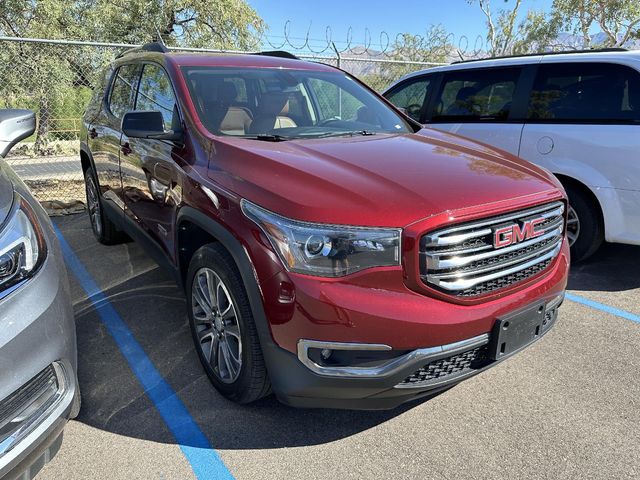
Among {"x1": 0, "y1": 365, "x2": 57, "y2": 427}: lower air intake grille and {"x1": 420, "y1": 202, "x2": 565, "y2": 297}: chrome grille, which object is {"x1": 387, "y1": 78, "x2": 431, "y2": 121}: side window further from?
{"x1": 0, "y1": 365, "x2": 57, "y2": 427}: lower air intake grille

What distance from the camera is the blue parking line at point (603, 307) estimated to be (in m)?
3.60

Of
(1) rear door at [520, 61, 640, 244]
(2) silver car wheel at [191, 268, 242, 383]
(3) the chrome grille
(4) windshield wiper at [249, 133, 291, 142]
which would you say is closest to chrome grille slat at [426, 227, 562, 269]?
(3) the chrome grille

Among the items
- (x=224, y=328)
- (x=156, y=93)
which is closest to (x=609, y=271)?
(x=224, y=328)

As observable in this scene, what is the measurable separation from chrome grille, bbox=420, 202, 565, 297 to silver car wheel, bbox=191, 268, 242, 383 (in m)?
0.97

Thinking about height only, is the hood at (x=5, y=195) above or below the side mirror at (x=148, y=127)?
below

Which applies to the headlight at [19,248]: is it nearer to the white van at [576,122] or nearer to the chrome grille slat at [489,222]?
the chrome grille slat at [489,222]

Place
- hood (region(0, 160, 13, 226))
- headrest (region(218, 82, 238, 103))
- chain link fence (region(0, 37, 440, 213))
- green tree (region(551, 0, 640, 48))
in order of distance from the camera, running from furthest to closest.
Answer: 1. green tree (region(551, 0, 640, 48))
2. chain link fence (region(0, 37, 440, 213))
3. headrest (region(218, 82, 238, 103))
4. hood (region(0, 160, 13, 226))

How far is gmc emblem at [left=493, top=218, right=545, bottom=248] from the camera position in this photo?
2.18 m

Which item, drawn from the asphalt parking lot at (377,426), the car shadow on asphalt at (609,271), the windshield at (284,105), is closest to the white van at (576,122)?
the car shadow on asphalt at (609,271)

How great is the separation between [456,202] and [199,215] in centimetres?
128

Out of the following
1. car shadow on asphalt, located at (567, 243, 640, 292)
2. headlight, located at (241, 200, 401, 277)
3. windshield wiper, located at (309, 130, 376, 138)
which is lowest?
car shadow on asphalt, located at (567, 243, 640, 292)

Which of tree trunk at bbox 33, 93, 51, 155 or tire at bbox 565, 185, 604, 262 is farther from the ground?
tree trunk at bbox 33, 93, 51, 155

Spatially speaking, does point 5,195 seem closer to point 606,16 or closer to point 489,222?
point 489,222

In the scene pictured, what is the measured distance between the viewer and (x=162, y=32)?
18750 millimetres
